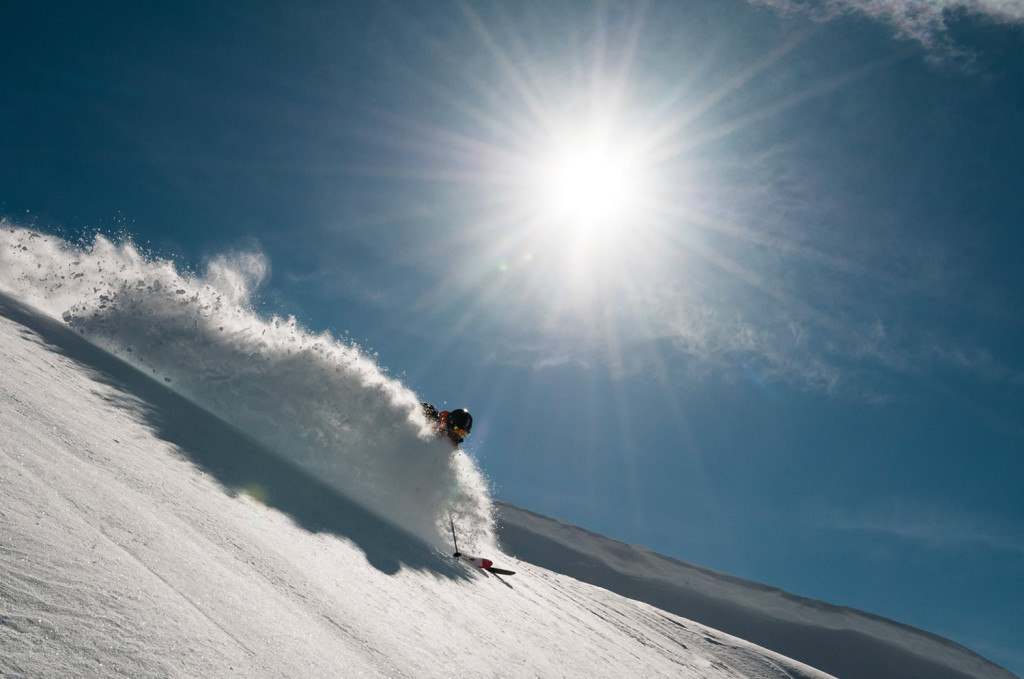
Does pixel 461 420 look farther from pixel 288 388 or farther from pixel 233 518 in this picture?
pixel 233 518

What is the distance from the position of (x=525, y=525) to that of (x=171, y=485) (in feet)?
230

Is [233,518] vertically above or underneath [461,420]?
underneath

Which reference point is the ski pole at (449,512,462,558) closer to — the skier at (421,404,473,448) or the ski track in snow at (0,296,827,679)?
the ski track in snow at (0,296,827,679)

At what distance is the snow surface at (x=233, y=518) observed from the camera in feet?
10.1

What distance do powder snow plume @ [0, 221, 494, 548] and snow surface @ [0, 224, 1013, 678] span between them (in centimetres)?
6

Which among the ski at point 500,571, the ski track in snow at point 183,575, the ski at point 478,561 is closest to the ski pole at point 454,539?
the ski at point 478,561

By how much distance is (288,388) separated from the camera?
1338cm

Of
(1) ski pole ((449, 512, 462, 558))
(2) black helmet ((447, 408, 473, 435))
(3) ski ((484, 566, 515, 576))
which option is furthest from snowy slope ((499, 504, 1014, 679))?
(1) ski pole ((449, 512, 462, 558))

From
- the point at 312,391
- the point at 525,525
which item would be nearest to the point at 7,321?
the point at 312,391

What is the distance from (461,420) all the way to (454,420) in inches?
8.4

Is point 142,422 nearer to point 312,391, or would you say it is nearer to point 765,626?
point 312,391

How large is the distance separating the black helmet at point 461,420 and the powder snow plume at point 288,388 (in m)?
1.31

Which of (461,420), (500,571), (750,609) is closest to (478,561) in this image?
(500,571)

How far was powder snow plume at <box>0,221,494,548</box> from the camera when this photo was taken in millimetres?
11695
